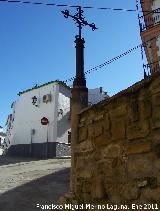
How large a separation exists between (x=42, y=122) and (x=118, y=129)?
2366cm

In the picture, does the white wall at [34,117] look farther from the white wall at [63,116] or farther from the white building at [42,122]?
the white wall at [63,116]

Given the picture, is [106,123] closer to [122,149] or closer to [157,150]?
[122,149]

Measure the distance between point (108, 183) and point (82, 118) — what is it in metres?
1.36

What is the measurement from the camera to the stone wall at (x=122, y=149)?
145 inches

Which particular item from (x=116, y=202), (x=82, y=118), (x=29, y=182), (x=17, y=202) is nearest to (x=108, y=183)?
(x=116, y=202)

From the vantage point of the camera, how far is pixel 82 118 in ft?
17.7

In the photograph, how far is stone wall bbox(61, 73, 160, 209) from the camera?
3686 mm

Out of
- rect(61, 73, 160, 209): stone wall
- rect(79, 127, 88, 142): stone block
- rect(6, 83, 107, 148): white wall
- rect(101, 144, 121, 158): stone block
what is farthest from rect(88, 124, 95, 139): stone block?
rect(6, 83, 107, 148): white wall

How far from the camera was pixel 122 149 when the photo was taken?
4223 millimetres

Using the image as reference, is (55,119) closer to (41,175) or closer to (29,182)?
(41,175)

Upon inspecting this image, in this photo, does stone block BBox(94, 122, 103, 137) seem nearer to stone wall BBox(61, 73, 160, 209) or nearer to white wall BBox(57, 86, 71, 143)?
stone wall BBox(61, 73, 160, 209)

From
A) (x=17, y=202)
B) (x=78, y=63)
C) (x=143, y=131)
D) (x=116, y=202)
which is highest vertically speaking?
(x=78, y=63)

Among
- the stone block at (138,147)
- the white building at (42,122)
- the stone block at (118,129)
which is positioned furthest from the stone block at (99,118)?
the white building at (42,122)

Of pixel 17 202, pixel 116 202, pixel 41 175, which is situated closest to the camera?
pixel 116 202
